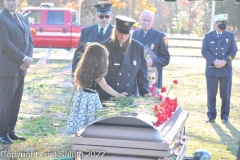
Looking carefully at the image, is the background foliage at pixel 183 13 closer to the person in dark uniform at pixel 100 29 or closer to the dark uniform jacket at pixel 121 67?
the person in dark uniform at pixel 100 29

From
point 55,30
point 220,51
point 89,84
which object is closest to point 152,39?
point 220,51

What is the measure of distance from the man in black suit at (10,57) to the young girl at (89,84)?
154 centimetres

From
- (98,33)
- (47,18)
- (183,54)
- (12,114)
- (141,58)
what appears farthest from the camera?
(183,54)

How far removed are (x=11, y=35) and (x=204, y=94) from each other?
6.89 metres

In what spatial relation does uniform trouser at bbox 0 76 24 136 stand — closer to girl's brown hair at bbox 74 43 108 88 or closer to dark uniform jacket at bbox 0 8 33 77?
dark uniform jacket at bbox 0 8 33 77

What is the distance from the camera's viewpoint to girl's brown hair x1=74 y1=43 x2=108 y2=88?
462 cm

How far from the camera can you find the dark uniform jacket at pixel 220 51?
848 centimetres

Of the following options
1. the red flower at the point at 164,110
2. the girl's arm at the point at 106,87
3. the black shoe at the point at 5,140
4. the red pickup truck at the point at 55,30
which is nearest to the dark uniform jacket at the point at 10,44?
the black shoe at the point at 5,140

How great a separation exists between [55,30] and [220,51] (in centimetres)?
1296

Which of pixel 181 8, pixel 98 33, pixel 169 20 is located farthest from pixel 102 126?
pixel 181 8

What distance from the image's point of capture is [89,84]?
477 cm

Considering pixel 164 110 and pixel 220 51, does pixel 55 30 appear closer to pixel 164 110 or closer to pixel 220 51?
pixel 220 51

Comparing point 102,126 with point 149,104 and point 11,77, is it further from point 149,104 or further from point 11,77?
point 11,77

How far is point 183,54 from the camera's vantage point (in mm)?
24719
